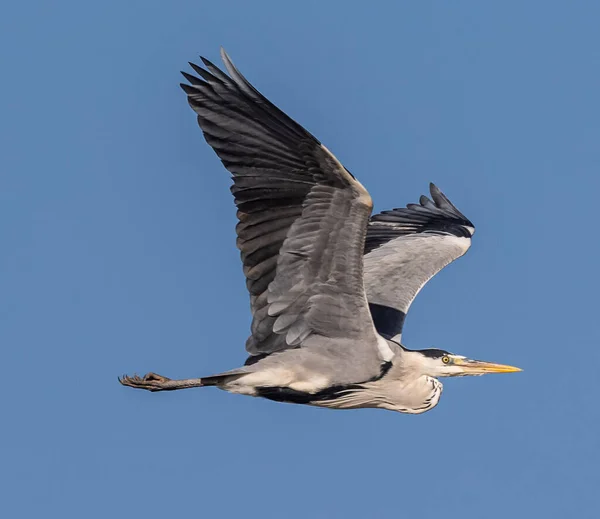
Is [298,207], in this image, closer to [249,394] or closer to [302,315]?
[302,315]

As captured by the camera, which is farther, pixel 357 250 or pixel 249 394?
pixel 249 394

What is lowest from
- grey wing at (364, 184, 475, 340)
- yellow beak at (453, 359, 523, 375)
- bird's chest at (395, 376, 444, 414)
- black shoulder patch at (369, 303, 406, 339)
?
bird's chest at (395, 376, 444, 414)

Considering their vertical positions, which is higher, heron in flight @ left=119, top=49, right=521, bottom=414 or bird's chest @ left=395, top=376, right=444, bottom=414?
heron in flight @ left=119, top=49, right=521, bottom=414

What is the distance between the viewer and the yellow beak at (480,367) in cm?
854

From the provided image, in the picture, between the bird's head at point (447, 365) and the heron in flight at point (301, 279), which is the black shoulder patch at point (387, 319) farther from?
the bird's head at point (447, 365)

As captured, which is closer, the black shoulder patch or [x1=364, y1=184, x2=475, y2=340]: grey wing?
the black shoulder patch

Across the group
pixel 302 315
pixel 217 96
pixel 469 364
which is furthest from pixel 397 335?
pixel 217 96

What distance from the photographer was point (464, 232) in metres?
10.8

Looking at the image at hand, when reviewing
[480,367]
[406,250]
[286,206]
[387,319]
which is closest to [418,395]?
[480,367]

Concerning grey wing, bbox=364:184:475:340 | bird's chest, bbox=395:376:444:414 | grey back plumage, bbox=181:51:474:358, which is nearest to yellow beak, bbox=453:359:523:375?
bird's chest, bbox=395:376:444:414

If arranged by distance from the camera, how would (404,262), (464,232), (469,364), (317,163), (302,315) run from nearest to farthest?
(317,163) → (302,315) → (469,364) → (404,262) → (464,232)

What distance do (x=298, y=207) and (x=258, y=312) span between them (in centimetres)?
99

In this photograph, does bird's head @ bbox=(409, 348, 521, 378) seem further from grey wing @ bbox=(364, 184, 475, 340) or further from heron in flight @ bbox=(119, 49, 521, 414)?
grey wing @ bbox=(364, 184, 475, 340)

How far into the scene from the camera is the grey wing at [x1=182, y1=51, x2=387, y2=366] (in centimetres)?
707
